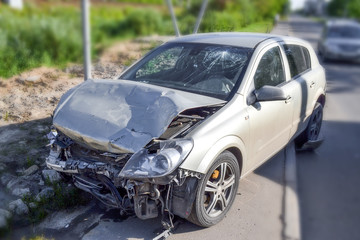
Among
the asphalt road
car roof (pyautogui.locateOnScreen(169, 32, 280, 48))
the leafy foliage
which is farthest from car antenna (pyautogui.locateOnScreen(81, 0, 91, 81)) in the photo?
the leafy foliage

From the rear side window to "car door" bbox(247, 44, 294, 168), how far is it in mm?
250

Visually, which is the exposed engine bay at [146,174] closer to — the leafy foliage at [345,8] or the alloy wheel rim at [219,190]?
the alloy wheel rim at [219,190]

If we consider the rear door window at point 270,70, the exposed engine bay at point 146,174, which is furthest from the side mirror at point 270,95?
the exposed engine bay at point 146,174

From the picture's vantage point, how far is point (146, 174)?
280 centimetres

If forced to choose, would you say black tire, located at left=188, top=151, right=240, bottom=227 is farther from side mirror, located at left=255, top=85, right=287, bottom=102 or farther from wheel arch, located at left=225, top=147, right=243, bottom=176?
side mirror, located at left=255, top=85, right=287, bottom=102

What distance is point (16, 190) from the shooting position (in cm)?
392

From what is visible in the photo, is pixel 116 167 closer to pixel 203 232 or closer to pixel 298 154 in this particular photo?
pixel 203 232

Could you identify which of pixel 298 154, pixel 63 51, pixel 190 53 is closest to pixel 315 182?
pixel 298 154

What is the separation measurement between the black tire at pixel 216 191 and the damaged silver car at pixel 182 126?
0.4 inches

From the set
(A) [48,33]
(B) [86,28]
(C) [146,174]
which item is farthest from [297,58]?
(A) [48,33]

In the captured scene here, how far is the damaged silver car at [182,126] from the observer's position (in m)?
2.97

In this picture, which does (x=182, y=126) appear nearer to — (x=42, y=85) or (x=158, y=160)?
(x=158, y=160)

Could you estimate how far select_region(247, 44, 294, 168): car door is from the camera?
3750 mm

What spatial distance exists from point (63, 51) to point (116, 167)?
5.36 m
